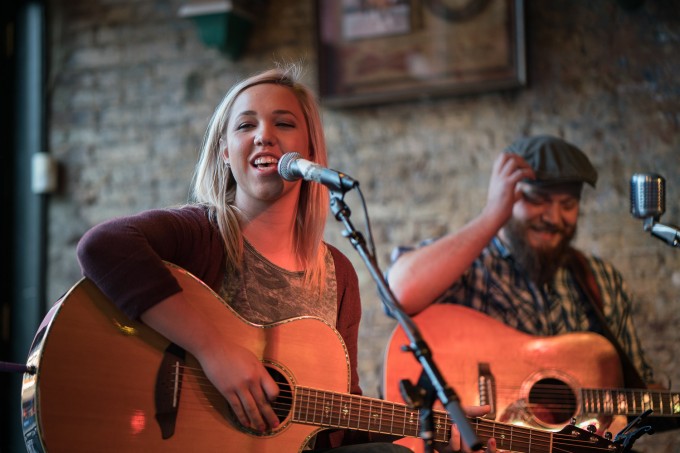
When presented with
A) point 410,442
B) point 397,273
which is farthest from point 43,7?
point 410,442

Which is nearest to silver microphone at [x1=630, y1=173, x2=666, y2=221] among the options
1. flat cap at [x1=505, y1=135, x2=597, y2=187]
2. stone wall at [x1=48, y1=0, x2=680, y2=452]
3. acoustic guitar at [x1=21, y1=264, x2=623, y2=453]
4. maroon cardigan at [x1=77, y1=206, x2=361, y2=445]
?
flat cap at [x1=505, y1=135, x2=597, y2=187]

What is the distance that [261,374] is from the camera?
238 cm

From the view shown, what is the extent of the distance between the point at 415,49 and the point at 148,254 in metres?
2.85

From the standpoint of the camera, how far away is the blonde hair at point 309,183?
2.84m

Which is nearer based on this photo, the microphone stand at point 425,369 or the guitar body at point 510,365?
the microphone stand at point 425,369

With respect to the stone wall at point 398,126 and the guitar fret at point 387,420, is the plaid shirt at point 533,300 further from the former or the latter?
the guitar fret at point 387,420

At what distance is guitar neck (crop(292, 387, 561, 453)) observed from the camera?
2.50 metres

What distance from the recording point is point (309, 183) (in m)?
2.99

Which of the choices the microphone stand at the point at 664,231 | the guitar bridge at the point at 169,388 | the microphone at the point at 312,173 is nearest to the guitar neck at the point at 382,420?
the guitar bridge at the point at 169,388

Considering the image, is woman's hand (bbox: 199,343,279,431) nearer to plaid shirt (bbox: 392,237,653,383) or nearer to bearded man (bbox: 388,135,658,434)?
bearded man (bbox: 388,135,658,434)

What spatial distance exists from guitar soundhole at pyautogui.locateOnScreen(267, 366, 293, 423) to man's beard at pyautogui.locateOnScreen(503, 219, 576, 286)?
1.71 metres

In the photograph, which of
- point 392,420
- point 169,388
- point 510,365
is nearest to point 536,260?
point 510,365

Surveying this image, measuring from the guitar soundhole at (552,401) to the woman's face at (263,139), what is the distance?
1359mm

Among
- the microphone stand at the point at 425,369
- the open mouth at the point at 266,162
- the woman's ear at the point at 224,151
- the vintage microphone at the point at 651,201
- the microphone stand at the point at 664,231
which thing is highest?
the woman's ear at the point at 224,151
